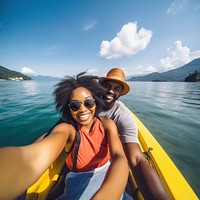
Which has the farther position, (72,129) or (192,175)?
(192,175)

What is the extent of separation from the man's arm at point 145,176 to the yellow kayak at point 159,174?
16 centimetres

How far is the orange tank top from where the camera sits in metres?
1.55

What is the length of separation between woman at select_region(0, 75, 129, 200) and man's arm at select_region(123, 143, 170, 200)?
0.59m

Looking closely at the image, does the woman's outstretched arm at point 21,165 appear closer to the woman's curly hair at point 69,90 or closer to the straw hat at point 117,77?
the woman's curly hair at point 69,90

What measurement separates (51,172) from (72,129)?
1388mm

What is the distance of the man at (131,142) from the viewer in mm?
1633

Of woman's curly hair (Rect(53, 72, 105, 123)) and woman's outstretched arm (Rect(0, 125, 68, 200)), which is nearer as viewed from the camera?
woman's outstretched arm (Rect(0, 125, 68, 200))

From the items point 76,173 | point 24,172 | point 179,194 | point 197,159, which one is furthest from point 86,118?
point 197,159

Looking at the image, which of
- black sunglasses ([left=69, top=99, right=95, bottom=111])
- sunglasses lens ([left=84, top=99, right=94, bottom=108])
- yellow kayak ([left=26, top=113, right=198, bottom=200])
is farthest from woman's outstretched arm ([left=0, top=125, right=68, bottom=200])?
yellow kayak ([left=26, top=113, right=198, bottom=200])

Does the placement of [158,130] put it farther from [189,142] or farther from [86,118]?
[86,118]

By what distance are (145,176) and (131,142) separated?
1.85ft

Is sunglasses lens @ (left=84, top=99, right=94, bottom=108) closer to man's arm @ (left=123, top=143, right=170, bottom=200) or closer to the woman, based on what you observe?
the woman

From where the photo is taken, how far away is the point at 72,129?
5.19ft

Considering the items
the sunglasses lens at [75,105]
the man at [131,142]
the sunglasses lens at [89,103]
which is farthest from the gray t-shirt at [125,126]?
the sunglasses lens at [75,105]
